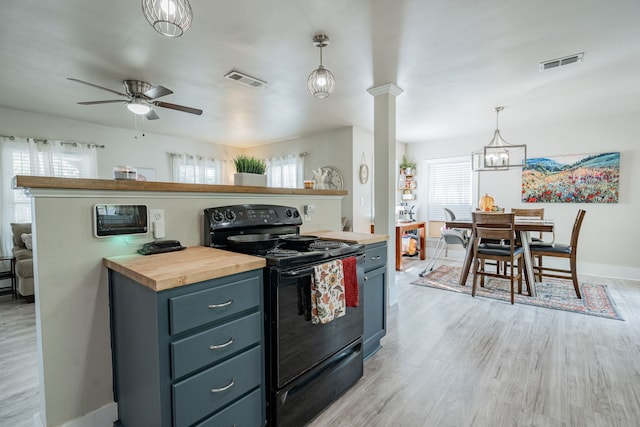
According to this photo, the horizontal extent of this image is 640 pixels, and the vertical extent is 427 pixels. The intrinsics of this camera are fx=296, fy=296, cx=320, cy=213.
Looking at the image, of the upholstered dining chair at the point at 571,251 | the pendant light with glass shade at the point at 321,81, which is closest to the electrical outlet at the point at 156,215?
the pendant light with glass shade at the point at 321,81

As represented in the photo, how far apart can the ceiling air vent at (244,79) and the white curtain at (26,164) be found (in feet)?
9.84

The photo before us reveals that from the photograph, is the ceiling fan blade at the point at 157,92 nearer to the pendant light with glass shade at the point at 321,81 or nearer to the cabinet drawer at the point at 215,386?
the pendant light with glass shade at the point at 321,81

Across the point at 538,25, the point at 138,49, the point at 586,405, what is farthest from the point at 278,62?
the point at 586,405

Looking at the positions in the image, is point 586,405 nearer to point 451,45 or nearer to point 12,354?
point 451,45

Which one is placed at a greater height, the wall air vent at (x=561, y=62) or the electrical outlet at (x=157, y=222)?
the wall air vent at (x=561, y=62)

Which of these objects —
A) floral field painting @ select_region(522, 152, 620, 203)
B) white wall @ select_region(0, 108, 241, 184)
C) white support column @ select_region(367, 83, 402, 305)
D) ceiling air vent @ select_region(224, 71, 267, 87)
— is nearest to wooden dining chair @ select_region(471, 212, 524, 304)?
white support column @ select_region(367, 83, 402, 305)

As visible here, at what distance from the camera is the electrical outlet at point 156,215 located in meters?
1.56

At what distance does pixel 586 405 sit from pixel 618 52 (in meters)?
2.77

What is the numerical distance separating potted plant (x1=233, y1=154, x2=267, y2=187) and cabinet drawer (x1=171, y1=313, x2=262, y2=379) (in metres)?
1.03

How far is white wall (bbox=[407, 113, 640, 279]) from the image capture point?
4281mm

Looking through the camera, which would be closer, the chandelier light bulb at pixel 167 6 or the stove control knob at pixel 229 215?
the chandelier light bulb at pixel 167 6

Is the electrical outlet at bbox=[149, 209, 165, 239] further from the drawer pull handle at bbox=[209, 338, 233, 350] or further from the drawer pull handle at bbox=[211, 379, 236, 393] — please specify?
the drawer pull handle at bbox=[211, 379, 236, 393]

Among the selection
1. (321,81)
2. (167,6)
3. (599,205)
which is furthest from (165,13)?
(599,205)

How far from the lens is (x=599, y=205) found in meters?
4.51
